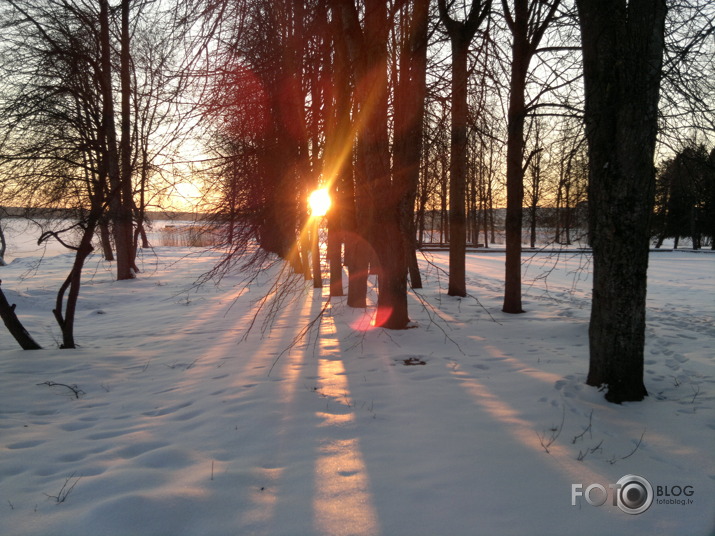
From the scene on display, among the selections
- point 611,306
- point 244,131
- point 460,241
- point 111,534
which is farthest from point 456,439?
point 460,241

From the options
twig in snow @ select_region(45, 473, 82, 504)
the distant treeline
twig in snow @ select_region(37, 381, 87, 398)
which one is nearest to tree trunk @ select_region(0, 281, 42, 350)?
twig in snow @ select_region(37, 381, 87, 398)

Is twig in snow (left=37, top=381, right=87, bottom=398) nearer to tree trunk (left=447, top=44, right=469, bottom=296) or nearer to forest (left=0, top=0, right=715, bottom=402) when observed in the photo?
forest (left=0, top=0, right=715, bottom=402)

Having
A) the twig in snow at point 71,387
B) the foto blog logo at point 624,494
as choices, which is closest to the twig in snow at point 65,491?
the twig in snow at point 71,387

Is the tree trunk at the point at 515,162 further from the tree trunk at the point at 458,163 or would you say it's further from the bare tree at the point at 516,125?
the tree trunk at the point at 458,163

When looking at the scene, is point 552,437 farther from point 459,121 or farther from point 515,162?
point 459,121

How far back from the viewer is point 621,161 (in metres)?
3.56

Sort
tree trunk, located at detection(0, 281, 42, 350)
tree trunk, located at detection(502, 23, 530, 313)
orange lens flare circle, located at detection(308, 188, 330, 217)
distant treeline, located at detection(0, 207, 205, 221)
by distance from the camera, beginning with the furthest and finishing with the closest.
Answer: tree trunk, located at detection(502, 23, 530, 313)
orange lens flare circle, located at detection(308, 188, 330, 217)
distant treeline, located at detection(0, 207, 205, 221)
tree trunk, located at detection(0, 281, 42, 350)

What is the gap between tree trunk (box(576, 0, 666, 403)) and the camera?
3506 millimetres

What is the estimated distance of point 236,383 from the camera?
4.92m

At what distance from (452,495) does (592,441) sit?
4.56 feet

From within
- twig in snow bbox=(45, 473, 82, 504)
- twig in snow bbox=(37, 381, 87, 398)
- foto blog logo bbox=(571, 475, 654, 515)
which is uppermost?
foto blog logo bbox=(571, 475, 654, 515)

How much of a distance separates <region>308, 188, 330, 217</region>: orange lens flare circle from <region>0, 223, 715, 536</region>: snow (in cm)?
268

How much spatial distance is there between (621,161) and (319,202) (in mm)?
5707

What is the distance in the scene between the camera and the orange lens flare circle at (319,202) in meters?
7.71
